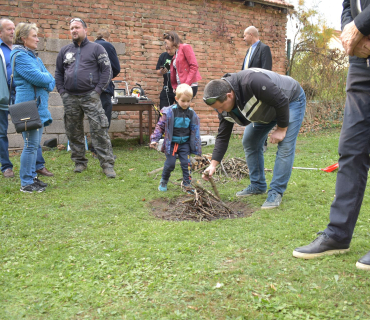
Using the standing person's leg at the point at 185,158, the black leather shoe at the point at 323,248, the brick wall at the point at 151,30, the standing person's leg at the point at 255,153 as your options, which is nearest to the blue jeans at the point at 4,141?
the standing person's leg at the point at 185,158

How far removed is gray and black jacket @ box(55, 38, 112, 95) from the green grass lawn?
187 cm

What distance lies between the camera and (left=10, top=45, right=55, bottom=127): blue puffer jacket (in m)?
5.03

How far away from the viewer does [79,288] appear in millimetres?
2576

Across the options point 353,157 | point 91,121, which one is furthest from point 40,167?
point 353,157

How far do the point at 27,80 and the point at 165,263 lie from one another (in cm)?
364

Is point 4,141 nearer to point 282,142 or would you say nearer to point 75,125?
point 75,125

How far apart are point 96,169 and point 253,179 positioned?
298cm

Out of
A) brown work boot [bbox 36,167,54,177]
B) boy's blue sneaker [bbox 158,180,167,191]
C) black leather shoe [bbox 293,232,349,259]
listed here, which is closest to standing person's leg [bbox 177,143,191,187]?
boy's blue sneaker [bbox 158,180,167,191]

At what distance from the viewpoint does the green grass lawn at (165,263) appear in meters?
2.29

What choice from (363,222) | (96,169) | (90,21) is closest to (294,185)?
(363,222)

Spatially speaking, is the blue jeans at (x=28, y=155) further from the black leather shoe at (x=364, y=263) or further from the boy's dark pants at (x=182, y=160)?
the black leather shoe at (x=364, y=263)

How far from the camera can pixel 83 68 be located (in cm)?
575

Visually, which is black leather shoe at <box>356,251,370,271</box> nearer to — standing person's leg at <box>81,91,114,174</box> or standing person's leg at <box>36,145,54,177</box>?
standing person's leg at <box>81,91,114,174</box>

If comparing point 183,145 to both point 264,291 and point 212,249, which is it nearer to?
point 212,249
